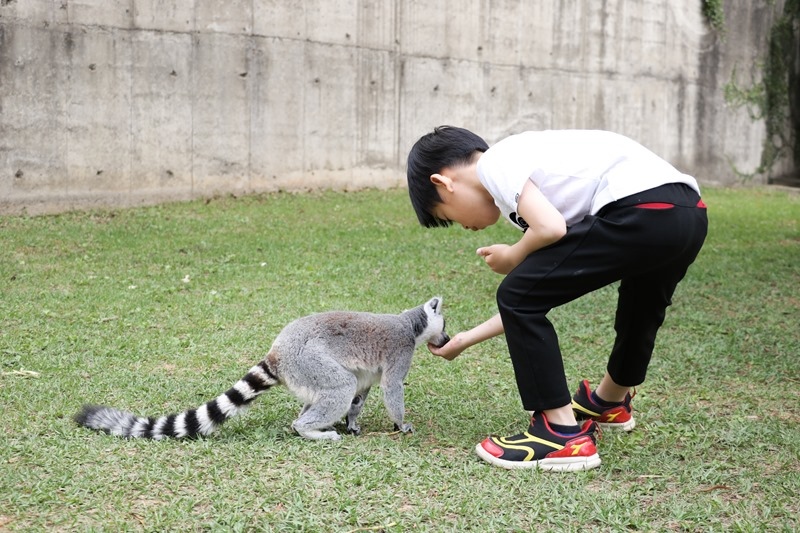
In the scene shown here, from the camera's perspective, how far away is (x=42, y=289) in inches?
275

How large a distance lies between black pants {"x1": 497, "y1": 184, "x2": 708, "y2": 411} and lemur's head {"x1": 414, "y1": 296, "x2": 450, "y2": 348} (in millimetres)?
719

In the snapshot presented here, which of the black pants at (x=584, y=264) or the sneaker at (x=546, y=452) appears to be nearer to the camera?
the black pants at (x=584, y=264)

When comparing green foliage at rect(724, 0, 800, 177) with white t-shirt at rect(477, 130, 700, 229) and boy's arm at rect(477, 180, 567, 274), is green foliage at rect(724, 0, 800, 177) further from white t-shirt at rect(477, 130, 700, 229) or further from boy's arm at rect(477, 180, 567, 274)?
boy's arm at rect(477, 180, 567, 274)

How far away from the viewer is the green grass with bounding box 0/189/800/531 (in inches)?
120

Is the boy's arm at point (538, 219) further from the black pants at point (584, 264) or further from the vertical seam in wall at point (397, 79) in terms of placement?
the vertical seam in wall at point (397, 79)

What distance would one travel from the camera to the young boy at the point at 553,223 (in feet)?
10.8

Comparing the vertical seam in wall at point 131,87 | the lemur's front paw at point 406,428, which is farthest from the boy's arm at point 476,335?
the vertical seam in wall at point 131,87

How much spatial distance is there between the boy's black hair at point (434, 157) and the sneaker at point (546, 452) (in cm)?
103

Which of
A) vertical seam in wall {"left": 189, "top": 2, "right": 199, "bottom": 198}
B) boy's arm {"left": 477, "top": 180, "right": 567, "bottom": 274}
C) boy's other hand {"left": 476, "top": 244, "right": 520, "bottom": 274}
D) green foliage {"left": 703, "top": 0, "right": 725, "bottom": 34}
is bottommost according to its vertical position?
boy's other hand {"left": 476, "top": 244, "right": 520, "bottom": 274}

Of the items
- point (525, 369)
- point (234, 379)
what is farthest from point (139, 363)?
point (525, 369)

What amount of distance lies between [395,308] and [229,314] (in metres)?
1.25

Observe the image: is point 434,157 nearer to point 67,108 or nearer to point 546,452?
point 546,452

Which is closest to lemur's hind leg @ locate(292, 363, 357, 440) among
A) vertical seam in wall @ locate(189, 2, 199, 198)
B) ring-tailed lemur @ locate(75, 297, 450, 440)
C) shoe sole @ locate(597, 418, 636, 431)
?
→ ring-tailed lemur @ locate(75, 297, 450, 440)

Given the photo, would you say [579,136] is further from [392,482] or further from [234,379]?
[234,379]
